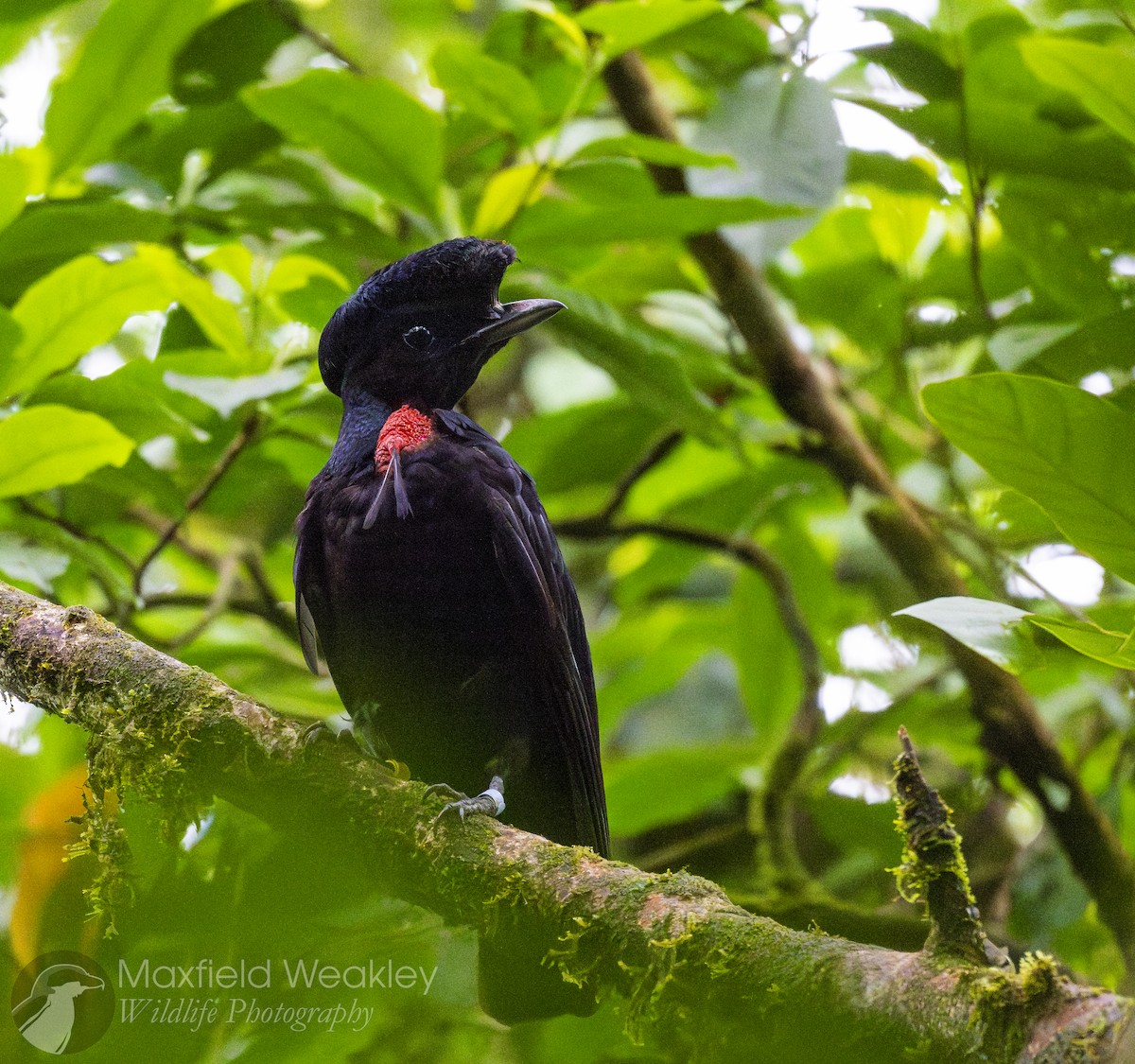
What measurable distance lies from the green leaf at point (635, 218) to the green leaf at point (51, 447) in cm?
131

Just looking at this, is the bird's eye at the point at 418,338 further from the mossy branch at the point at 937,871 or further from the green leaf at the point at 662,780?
the mossy branch at the point at 937,871

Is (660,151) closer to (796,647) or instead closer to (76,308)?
(76,308)

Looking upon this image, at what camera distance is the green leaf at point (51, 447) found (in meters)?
2.43

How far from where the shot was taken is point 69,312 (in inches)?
109

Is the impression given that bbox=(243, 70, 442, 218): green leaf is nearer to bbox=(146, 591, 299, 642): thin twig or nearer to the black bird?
the black bird

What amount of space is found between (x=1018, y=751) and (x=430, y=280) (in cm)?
219

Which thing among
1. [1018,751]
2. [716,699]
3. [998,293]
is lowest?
[716,699]

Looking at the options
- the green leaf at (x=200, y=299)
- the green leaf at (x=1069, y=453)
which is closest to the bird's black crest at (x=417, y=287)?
the green leaf at (x=200, y=299)

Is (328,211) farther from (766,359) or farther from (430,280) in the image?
(766,359)

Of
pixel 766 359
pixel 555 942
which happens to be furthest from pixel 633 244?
pixel 555 942

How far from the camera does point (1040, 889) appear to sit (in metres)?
3.70

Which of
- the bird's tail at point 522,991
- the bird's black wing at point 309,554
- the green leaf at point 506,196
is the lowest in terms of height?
Result: the bird's tail at point 522,991

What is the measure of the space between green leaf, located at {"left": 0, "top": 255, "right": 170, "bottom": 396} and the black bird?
21.4 inches

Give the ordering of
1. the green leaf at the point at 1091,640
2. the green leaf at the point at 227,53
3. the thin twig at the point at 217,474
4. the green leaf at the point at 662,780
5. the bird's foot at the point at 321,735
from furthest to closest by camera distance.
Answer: the green leaf at the point at 662,780, the green leaf at the point at 227,53, the thin twig at the point at 217,474, the bird's foot at the point at 321,735, the green leaf at the point at 1091,640
